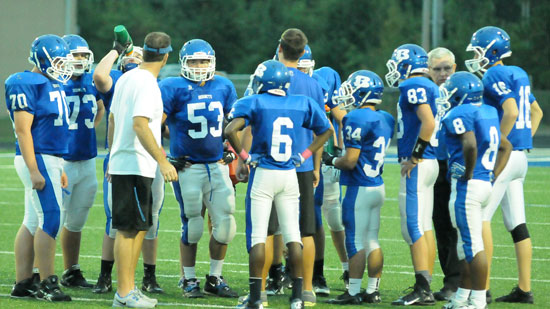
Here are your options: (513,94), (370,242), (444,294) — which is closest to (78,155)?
(370,242)

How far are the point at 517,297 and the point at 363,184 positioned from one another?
1.47 m

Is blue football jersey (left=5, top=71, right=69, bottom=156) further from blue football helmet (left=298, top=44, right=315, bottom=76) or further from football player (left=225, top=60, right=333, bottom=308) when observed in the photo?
blue football helmet (left=298, top=44, right=315, bottom=76)

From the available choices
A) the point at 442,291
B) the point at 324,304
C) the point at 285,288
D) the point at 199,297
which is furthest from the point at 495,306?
the point at 199,297

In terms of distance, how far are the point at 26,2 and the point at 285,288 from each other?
32.8m

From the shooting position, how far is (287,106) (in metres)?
6.29

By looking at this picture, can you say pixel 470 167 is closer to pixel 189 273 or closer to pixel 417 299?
pixel 417 299

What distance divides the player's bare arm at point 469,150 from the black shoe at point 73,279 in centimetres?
324

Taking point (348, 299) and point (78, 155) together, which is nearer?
point (348, 299)

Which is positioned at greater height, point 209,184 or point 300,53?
point 300,53

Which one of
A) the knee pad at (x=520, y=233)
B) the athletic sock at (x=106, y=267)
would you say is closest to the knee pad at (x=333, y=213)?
the knee pad at (x=520, y=233)

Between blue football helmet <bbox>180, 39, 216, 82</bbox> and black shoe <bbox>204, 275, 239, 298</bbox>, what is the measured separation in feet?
5.13

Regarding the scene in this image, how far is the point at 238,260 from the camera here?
876 cm

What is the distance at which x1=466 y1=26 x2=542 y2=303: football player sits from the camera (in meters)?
6.70

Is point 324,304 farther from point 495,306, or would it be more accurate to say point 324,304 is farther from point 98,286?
point 98,286
